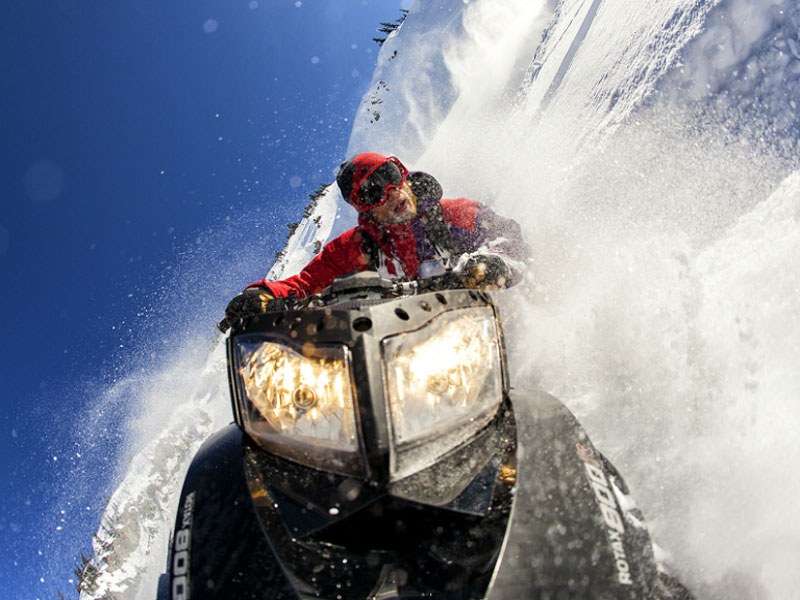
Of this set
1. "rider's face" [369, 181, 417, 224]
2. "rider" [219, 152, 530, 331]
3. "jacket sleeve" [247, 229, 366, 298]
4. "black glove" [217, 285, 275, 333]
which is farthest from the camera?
"jacket sleeve" [247, 229, 366, 298]

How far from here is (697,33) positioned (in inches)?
161

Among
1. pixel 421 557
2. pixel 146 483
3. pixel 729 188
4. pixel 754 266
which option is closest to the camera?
pixel 421 557

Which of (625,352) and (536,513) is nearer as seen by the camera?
(536,513)

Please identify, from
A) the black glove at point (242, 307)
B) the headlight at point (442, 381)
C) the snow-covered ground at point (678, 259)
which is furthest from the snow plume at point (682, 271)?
the black glove at point (242, 307)

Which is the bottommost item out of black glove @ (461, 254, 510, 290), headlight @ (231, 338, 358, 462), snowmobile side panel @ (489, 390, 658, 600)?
snowmobile side panel @ (489, 390, 658, 600)

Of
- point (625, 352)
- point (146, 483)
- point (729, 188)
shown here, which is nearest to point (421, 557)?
point (625, 352)

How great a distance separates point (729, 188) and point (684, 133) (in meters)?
0.76

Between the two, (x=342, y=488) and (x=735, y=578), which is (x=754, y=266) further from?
(x=342, y=488)

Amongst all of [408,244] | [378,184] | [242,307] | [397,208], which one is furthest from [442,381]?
[408,244]

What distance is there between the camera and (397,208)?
2.81 m

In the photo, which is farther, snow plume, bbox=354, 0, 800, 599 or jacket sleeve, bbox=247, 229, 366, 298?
jacket sleeve, bbox=247, 229, 366, 298

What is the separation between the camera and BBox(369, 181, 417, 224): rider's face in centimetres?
275

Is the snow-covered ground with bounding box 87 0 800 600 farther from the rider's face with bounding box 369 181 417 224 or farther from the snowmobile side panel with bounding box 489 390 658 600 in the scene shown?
the rider's face with bounding box 369 181 417 224

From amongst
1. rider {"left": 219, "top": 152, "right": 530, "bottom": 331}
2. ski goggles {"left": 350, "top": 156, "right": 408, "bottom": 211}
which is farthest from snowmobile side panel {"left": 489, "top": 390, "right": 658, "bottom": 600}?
ski goggles {"left": 350, "top": 156, "right": 408, "bottom": 211}
